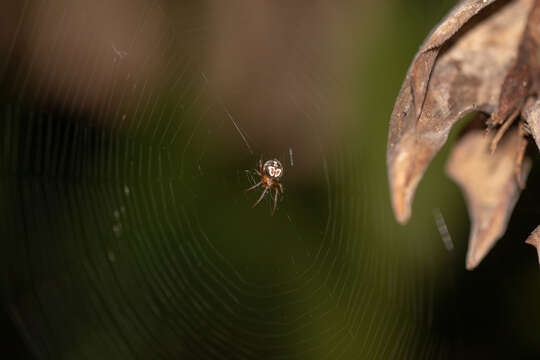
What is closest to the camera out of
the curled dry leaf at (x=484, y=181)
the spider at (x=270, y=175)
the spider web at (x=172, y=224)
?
the curled dry leaf at (x=484, y=181)

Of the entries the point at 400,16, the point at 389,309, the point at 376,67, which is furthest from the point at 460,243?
the point at 400,16

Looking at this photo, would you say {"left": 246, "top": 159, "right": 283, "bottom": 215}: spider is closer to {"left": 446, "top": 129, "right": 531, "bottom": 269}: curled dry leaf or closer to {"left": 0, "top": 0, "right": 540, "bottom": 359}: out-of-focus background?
{"left": 0, "top": 0, "right": 540, "bottom": 359}: out-of-focus background

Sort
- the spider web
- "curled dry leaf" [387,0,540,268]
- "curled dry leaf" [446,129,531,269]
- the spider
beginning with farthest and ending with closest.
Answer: the spider
the spider web
"curled dry leaf" [446,129,531,269]
"curled dry leaf" [387,0,540,268]

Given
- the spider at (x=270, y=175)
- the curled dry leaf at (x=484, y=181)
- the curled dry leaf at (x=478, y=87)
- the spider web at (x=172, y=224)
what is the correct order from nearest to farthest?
the curled dry leaf at (x=478, y=87) < the curled dry leaf at (x=484, y=181) < the spider web at (x=172, y=224) < the spider at (x=270, y=175)

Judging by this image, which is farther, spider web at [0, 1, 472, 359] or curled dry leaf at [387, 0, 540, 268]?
spider web at [0, 1, 472, 359]

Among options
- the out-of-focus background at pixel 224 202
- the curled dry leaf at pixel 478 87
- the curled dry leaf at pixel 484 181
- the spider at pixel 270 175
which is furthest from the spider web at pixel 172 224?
the curled dry leaf at pixel 478 87

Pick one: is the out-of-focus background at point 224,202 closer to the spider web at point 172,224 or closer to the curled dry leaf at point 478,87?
the spider web at point 172,224

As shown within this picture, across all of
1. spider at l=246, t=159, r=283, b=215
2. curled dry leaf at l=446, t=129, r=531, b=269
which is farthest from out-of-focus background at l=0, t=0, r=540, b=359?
curled dry leaf at l=446, t=129, r=531, b=269

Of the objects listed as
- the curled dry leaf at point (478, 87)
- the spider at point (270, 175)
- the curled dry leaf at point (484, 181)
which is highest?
the spider at point (270, 175)
